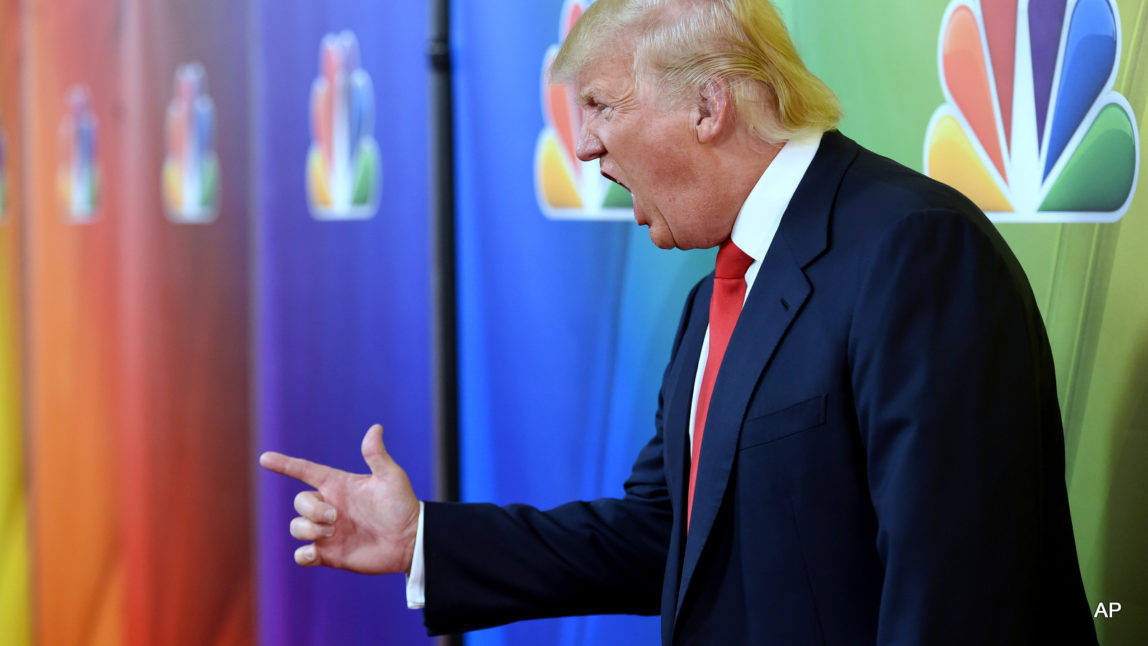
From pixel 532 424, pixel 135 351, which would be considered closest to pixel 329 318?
pixel 532 424

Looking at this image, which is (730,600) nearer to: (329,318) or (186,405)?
(329,318)

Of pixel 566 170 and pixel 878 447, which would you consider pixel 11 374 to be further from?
pixel 878 447

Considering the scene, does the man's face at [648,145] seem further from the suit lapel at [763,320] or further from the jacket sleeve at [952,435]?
the jacket sleeve at [952,435]

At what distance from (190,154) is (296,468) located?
153 cm

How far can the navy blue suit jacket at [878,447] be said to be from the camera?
0.96m

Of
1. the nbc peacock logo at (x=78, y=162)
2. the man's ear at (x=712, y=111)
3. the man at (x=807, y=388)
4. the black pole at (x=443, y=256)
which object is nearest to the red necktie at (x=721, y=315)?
the man at (x=807, y=388)

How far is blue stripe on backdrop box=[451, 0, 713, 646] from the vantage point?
6.41 feet

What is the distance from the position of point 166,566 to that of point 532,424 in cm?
124

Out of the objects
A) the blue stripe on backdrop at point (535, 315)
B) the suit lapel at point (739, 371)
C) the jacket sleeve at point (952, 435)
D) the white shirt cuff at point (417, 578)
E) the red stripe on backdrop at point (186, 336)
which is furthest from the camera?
the red stripe on backdrop at point (186, 336)

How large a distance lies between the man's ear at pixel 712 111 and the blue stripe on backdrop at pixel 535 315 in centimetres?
67

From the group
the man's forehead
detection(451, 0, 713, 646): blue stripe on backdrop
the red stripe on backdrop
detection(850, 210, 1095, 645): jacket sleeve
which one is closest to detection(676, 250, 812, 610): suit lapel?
detection(850, 210, 1095, 645): jacket sleeve

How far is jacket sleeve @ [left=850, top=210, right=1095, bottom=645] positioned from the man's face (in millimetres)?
290

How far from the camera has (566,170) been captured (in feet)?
6.59

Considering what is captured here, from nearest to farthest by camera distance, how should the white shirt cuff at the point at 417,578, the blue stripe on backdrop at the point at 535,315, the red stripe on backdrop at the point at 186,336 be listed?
the white shirt cuff at the point at 417,578
the blue stripe on backdrop at the point at 535,315
the red stripe on backdrop at the point at 186,336
